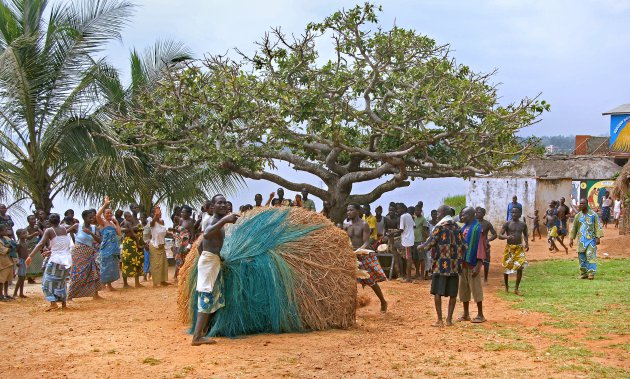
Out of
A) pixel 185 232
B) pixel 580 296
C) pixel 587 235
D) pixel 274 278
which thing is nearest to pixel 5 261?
pixel 185 232

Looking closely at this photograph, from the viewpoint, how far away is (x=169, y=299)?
1389cm

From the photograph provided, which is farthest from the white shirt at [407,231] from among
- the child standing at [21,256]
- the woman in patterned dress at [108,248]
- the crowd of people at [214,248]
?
the child standing at [21,256]

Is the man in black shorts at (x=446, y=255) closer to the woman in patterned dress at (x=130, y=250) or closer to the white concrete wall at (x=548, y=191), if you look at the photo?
the woman in patterned dress at (x=130, y=250)

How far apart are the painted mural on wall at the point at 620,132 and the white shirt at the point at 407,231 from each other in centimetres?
2660

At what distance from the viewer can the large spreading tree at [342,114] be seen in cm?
1816

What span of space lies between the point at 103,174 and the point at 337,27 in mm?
6363

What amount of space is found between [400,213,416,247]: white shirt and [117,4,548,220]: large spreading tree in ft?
6.27

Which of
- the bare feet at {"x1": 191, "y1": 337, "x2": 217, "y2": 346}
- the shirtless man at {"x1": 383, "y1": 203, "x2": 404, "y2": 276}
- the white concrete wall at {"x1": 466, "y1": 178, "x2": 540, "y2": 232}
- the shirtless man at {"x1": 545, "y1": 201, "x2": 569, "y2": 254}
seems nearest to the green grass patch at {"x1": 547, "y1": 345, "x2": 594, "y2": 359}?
the bare feet at {"x1": 191, "y1": 337, "x2": 217, "y2": 346}

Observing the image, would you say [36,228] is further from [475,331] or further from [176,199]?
[475,331]

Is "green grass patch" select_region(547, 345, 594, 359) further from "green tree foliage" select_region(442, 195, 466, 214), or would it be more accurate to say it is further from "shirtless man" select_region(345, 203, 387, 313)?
"green tree foliage" select_region(442, 195, 466, 214)

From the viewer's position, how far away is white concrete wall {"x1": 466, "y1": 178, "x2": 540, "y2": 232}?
3241 centimetres

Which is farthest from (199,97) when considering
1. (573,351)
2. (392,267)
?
(573,351)

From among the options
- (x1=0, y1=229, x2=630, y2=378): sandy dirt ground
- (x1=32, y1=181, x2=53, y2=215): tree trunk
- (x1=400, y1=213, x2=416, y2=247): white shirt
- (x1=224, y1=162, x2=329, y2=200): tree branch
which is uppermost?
(x1=224, y1=162, x2=329, y2=200): tree branch

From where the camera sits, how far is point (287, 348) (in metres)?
8.83
